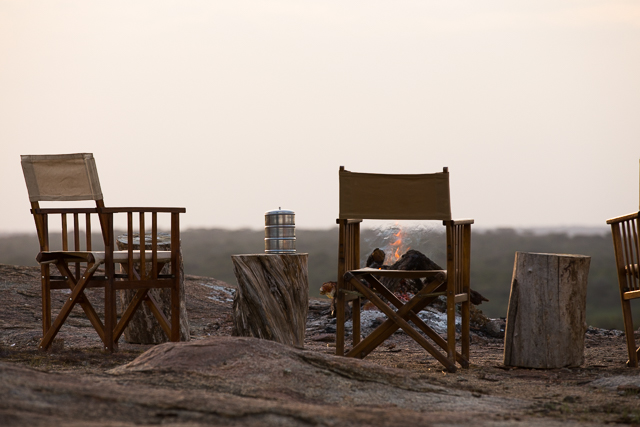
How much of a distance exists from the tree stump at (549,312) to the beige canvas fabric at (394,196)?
989mm

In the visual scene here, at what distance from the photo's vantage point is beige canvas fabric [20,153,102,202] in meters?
6.04

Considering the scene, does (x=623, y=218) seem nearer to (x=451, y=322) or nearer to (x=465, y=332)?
(x=465, y=332)

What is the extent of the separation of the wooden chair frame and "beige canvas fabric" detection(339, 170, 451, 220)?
5.37 ft

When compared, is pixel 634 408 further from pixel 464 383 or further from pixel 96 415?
pixel 96 415

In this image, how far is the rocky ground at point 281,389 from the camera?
3.30m

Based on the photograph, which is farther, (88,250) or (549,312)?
(88,250)

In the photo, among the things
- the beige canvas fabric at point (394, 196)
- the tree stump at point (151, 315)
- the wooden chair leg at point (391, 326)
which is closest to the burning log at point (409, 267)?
the tree stump at point (151, 315)

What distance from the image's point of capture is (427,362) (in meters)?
6.27

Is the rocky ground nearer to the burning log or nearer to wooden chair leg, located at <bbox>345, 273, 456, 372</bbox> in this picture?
wooden chair leg, located at <bbox>345, 273, 456, 372</bbox>

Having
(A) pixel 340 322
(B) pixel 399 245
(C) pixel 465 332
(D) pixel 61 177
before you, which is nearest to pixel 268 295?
(A) pixel 340 322

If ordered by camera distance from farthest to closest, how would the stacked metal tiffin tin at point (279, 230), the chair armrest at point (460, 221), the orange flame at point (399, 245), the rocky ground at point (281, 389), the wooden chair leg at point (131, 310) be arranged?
the orange flame at point (399, 245) → the stacked metal tiffin tin at point (279, 230) → the wooden chair leg at point (131, 310) → the chair armrest at point (460, 221) → the rocky ground at point (281, 389)

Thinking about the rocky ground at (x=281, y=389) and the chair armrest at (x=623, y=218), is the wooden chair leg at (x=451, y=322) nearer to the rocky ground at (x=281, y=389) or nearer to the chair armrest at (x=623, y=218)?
the rocky ground at (x=281, y=389)

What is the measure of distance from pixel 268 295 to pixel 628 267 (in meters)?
3.01

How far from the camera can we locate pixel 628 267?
612cm
